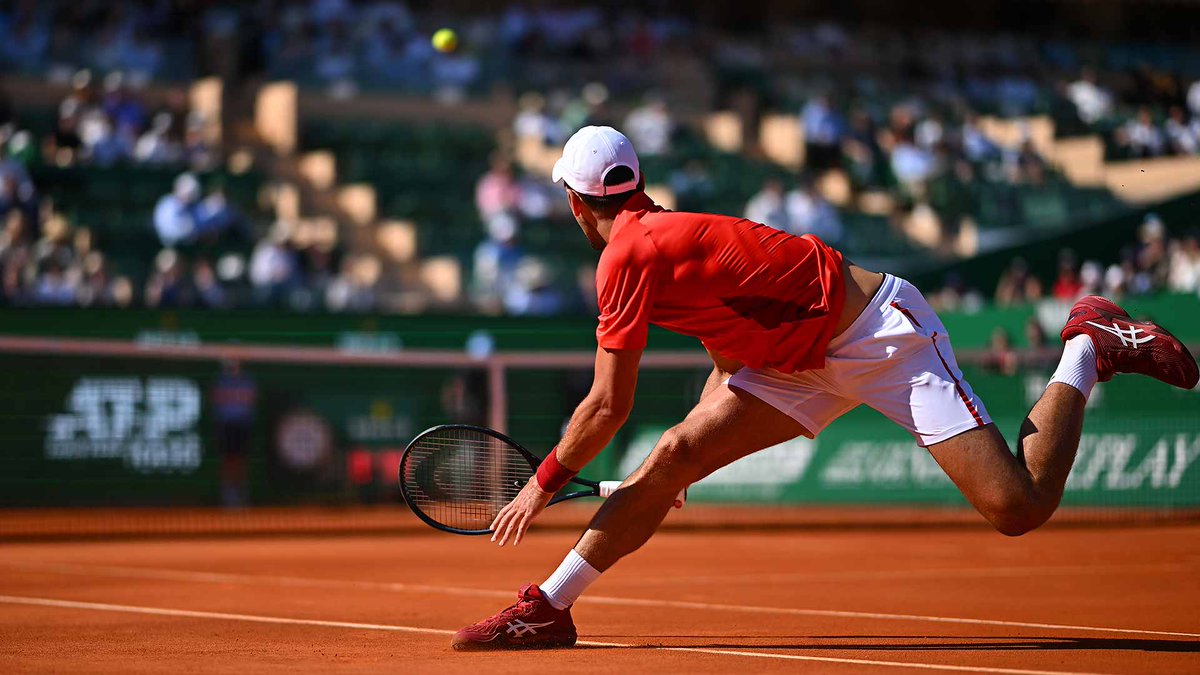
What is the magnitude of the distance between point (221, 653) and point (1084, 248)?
18778mm

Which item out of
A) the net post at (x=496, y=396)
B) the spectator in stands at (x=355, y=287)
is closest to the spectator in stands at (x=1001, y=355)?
the net post at (x=496, y=396)

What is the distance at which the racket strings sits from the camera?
22.2ft

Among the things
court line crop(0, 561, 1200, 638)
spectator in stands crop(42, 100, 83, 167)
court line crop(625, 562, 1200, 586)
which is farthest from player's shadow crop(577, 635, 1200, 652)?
spectator in stands crop(42, 100, 83, 167)

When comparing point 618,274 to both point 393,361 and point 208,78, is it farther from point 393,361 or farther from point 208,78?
point 208,78

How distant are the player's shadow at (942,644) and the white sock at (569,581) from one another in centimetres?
27

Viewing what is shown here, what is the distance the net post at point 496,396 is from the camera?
54.7 feet

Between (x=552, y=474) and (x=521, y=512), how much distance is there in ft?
0.60

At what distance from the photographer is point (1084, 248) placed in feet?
76.3

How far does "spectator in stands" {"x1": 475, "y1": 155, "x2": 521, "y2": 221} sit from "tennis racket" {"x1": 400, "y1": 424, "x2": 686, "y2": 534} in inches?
642

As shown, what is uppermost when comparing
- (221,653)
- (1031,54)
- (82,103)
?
(1031,54)

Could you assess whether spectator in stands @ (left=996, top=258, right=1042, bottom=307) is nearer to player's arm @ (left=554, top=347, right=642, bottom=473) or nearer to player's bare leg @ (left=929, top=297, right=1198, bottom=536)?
player's bare leg @ (left=929, top=297, right=1198, bottom=536)

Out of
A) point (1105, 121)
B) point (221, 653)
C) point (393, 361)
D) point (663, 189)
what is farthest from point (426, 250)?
point (221, 653)

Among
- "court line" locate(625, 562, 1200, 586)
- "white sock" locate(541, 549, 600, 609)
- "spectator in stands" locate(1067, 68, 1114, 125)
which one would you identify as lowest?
"court line" locate(625, 562, 1200, 586)

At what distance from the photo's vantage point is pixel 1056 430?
6.46 meters
